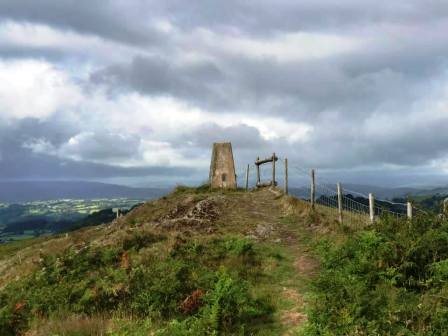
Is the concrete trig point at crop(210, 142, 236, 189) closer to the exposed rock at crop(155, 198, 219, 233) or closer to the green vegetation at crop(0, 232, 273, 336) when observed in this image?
the exposed rock at crop(155, 198, 219, 233)

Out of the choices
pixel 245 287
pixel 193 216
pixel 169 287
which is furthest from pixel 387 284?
pixel 193 216

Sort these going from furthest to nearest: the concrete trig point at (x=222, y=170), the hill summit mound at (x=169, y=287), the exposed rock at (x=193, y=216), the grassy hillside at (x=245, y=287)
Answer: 1. the concrete trig point at (x=222, y=170)
2. the exposed rock at (x=193, y=216)
3. the hill summit mound at (x=169, y=287)
4. the grassy hillside at (x=245, y=287)

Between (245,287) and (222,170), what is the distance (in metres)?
33.4

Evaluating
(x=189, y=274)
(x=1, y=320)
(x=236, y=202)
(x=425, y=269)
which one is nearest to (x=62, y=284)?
(x=1, y=320)

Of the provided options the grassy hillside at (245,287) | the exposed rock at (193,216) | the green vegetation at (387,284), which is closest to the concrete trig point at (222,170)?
the exposed rock at (193,216)

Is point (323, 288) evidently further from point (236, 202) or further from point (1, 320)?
point (236, 202)

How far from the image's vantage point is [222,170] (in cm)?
4634

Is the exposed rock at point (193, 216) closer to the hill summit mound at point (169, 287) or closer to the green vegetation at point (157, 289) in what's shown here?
the hill summit mound at point (169, 287)

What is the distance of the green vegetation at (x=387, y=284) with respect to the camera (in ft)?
31.5

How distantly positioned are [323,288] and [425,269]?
319 cm

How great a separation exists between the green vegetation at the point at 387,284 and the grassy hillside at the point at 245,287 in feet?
0.10

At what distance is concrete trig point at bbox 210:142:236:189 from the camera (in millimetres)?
45938

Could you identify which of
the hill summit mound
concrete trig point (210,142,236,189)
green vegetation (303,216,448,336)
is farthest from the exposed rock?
concrete trig point (210,142,236,189)

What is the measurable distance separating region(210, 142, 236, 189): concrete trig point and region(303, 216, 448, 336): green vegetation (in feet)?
97.4
